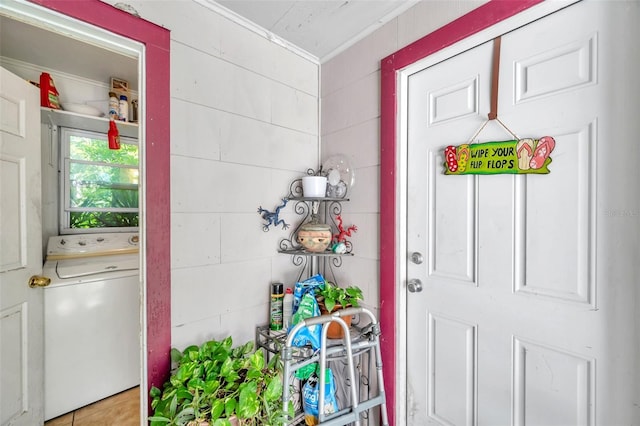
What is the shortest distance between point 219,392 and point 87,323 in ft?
4.67

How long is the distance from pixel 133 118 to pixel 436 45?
2291 millimetres

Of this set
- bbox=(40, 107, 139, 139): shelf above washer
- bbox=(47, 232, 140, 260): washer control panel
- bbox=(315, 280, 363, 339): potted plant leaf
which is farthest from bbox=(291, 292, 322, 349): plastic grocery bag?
bbox=(40, 107, 139, 139): shelf above washer

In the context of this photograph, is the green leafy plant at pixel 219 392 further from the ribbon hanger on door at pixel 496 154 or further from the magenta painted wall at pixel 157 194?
the ribbon hanger on door at pixel 496 154

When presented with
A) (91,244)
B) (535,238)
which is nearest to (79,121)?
(91,244)

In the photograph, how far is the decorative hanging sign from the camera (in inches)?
37.3

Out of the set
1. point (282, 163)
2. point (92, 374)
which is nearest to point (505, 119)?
point (282, 163)

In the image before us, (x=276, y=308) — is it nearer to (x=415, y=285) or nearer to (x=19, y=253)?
(x=415, y=285)

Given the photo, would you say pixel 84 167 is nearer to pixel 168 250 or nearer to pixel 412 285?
pixel 168 250

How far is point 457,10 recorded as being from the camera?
1.12 metres

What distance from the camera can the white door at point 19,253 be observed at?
4.17ft

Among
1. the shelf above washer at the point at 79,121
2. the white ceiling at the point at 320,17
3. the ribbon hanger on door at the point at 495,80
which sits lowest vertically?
the ribbon hanger on door at the point at 495,80

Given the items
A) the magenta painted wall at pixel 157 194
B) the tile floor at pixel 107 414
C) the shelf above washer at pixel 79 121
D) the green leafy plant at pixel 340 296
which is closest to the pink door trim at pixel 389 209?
the green leafy plant at pixel 340 296

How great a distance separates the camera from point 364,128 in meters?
1.49

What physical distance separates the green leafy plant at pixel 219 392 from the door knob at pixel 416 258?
2.52 ft
